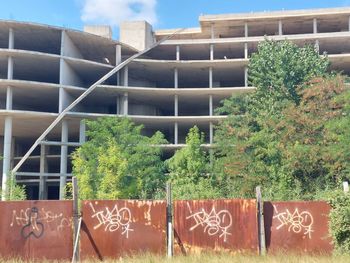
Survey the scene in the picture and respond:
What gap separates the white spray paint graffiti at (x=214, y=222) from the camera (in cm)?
961

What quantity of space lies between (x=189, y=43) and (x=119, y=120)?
1333 cm

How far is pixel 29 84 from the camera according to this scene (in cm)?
2970

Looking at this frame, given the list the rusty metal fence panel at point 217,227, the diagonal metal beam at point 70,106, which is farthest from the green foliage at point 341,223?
the diagonal metal beam at point 70,106

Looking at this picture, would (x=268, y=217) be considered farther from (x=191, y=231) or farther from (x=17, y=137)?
(x=17, y=137)

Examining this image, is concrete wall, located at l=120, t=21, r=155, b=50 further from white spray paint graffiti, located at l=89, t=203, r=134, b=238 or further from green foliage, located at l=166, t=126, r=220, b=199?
white spray paint graffiti, located at l=89, t=203, r=134, b=238

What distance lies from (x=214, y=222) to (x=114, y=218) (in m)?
2.50

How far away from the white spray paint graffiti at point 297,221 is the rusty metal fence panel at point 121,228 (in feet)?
9.88

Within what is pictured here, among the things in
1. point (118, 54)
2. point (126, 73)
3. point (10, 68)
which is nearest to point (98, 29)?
point (118, 54)

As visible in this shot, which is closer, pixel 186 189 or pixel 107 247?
pixel 107 247

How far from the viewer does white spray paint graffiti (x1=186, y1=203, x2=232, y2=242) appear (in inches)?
378

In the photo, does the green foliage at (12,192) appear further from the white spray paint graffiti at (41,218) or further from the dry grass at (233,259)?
the dry grass at (233,259)

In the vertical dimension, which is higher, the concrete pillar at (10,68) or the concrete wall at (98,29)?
the concrete wall at (98,29)

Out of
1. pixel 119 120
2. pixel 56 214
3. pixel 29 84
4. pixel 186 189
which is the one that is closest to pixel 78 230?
pixel 56 214

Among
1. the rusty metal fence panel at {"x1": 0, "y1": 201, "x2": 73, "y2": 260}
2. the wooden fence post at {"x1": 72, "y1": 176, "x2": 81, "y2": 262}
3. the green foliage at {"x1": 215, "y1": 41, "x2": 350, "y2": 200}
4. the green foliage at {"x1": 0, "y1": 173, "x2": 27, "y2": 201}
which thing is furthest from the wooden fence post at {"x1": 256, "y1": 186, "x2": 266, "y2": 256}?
the green foliage at {"x1": 0, "y1": 173, "x2": 27, "y2": 201}
